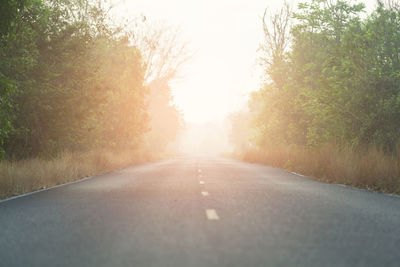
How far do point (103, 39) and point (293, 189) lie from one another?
1791 cm

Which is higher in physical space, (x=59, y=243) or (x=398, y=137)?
(x=398, y=137)

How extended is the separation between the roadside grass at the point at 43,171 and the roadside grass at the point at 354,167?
10.0 meters

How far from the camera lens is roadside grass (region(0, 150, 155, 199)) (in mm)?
12172

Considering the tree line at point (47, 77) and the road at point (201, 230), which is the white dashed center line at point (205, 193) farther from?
the tree line at point (47, 77)

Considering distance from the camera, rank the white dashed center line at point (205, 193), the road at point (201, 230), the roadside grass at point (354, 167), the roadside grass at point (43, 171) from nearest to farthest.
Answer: the road at point (201, 230), the white dashed center line at point (205, 193), the roadside grass at point (43, 171), the roadside grass at point (354, 167)

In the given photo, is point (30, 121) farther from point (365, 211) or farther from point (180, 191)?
point (365, 211)

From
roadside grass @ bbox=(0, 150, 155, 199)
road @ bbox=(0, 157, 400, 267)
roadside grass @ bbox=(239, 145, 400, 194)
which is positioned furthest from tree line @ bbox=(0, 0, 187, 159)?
roadside grass @ bbox=(239, 145, 400, 194)

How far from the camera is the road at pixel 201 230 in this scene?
4844 millimetres

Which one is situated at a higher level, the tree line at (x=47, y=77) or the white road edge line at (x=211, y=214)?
the tree line at (x=47, y=77)

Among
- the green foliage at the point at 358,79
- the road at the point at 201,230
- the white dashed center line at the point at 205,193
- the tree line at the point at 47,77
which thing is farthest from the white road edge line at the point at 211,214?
the green foliage at the point at 358,79

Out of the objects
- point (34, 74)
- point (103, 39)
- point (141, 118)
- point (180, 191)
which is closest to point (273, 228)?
point (180, 191)

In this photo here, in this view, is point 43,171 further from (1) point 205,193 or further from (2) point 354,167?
(2) point 354,167

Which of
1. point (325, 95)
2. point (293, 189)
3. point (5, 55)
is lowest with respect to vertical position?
point (293, 189)

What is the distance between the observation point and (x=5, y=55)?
47.8 feet
